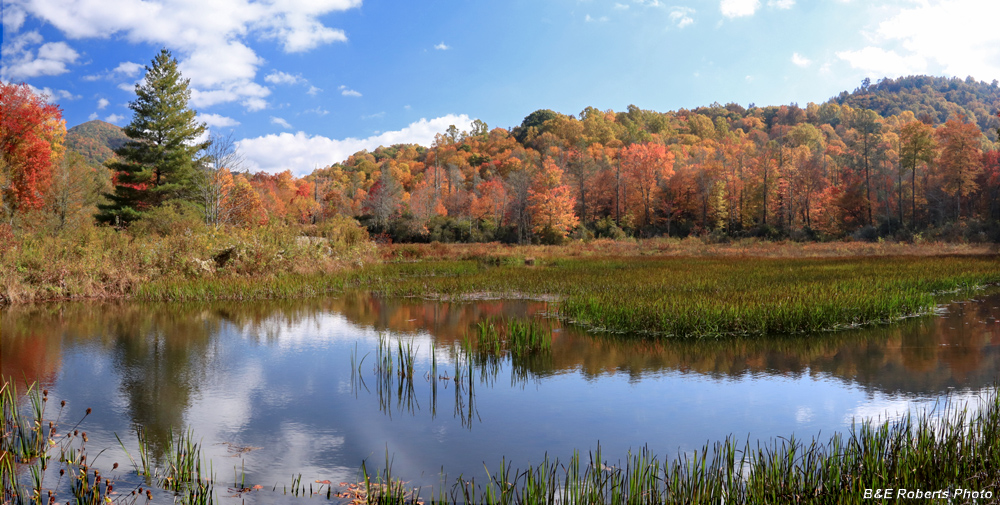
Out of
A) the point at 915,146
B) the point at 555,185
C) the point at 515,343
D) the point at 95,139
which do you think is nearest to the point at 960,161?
the point at 915,146

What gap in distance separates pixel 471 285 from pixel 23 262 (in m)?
14.1

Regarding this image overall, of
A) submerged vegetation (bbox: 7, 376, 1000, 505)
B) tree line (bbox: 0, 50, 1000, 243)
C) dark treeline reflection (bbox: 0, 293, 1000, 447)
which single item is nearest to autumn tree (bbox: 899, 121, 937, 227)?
tree line (bbox: 0, 50, 1000, 243)

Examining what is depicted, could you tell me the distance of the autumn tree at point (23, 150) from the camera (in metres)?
35.8

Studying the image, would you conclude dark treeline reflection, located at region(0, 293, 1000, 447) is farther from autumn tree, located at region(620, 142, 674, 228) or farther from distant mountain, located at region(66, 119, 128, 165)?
distant mountain, located at region(66, 119, 128, 165)

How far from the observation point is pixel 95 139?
89.7 m

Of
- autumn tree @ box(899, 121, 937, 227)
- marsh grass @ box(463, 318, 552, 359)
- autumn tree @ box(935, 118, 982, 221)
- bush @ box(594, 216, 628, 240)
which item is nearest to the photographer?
marsh grass @ box(463, 318, 552, 359)

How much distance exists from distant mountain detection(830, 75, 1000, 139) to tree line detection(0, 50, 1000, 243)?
43865 millimetres

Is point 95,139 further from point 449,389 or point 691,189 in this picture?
point 449,389

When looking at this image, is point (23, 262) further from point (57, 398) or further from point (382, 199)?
point (382, 199)

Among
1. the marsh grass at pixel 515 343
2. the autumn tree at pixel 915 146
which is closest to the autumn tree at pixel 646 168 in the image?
the autumn tree at pixel 915 146

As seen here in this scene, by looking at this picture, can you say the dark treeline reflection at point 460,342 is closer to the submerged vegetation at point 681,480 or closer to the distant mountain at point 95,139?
the submerged vegetation at point 681,480

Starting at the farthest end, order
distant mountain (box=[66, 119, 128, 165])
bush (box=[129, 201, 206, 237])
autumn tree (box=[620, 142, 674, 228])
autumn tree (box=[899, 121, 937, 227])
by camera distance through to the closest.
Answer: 1. distant mountain (box=[66, 119, 128, 165])
2. autumn tree (box=[620, 142, 674, 228])
3. autumn tree (box=[899, 121, 937, 227])
4. bush (box=[129, 201, 206, 237])

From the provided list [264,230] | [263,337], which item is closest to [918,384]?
[263,337]

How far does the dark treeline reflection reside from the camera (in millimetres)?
8586
